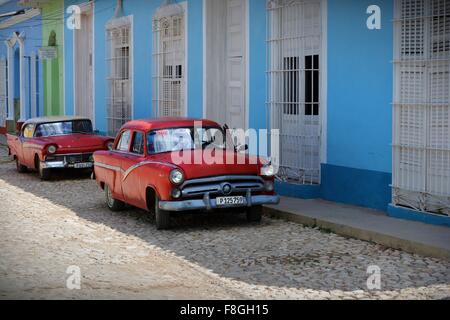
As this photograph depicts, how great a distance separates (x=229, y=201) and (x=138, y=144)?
5.71 feet

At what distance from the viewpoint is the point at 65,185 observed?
14508mm

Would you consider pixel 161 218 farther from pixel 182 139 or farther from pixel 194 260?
pixel 194 260

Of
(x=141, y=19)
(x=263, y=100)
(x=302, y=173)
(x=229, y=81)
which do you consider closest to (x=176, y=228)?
(x=302, y=173)

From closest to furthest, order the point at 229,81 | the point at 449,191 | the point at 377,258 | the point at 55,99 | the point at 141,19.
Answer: the point at 377,258, the point at 449,191, the point at 229,81, the point at 141,19, the point at 55,99

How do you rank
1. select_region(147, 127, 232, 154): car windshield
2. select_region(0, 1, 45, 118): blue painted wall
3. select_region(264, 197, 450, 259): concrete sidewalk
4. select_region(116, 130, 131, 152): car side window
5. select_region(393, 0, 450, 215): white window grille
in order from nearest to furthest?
select_region(264, 197, 450, 259): concrete sidewalk, select_region(393, 0, 450, 215): white window grille, select_region(147, 127, 232, 154): car windshield, select_region(116, 130, 131, 152): car side window, select_region(0, 1, 45, 118): blue painted wall

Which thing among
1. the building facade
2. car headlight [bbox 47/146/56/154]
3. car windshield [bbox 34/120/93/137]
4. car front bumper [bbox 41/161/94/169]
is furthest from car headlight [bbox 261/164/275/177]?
car windshield [bbox 34/120/93/137]

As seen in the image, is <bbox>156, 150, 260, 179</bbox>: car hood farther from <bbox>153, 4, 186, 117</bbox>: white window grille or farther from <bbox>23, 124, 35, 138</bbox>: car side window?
<bbox>23, 124, 35, 138</bbox>: car side window

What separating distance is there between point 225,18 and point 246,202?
589cm

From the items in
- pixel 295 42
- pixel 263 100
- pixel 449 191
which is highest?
pixel 295 42

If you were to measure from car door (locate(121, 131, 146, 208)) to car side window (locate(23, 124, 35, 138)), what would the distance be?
6072mm

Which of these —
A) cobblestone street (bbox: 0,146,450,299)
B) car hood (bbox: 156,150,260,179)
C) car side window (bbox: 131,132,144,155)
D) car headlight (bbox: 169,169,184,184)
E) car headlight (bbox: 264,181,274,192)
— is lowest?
cobblestone street (bbox: 0,146,450,299)

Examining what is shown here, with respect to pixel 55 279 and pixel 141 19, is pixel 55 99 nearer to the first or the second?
pixel 141 19

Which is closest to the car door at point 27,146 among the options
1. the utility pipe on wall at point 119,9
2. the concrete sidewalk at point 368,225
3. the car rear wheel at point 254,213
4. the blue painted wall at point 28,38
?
the utility pipe on wall at point 119,9

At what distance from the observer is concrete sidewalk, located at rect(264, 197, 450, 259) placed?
7.89m
